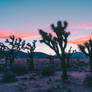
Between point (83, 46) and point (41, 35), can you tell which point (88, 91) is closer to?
point (83, 46)

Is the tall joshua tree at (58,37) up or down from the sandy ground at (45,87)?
up

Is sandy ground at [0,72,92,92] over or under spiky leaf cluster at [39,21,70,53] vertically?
under

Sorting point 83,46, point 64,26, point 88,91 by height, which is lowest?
point 88,91

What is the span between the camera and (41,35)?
17453 millimetres

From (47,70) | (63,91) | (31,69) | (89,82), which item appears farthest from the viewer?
(31,69)

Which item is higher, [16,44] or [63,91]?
[16,44]

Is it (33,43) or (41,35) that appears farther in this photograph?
(33,43)

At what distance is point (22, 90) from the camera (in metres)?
14.0

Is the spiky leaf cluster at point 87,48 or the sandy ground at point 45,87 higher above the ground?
the spiky leaf cluster at point 87,48

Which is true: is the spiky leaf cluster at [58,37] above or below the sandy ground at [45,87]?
above

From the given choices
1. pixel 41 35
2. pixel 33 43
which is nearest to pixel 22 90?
pixel 41 35

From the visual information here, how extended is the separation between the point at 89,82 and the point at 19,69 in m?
13.1

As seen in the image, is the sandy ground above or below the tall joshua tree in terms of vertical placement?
below

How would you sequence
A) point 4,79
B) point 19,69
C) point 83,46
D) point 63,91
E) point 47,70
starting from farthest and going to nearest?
1. point 19,69
2. point 47,70
3. point 4,79
4. point 83,46
5. point 63,91
